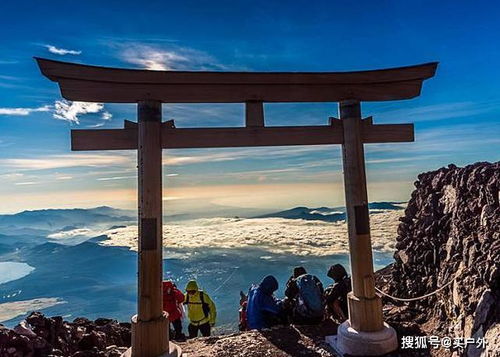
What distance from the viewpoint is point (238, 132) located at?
4.47m

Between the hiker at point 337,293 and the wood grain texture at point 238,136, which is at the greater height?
the wood grain texture at point 238,136

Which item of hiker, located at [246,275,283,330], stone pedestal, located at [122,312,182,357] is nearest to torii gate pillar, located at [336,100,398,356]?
hiker, located at [246,275,283,330]

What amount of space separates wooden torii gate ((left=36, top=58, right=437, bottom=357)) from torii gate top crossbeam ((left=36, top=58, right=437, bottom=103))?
0.01 m

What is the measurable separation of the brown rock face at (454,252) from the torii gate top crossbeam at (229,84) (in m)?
2.18

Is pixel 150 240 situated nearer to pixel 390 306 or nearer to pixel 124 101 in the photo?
pixel 124 101

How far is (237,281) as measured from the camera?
34.6 m

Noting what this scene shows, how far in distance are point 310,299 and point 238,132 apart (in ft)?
11.4

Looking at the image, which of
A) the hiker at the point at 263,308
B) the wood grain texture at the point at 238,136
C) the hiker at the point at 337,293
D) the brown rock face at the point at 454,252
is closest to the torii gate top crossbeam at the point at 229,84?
the wood grain texture at the point at 238,136

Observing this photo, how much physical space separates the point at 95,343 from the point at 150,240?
253cm

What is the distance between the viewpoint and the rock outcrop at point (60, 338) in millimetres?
4109

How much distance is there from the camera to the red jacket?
611 centimetres

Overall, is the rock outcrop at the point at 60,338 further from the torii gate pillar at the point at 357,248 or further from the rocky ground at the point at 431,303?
the torii gate pillar at the point at 357,248

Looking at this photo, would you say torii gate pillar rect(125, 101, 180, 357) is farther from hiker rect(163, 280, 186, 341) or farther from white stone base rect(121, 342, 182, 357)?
hiker rect(163, 280, 186, 341)

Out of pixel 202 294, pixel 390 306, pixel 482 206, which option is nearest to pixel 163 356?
pixel 202 294
